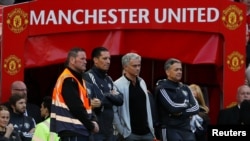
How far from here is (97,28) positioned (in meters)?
19.3

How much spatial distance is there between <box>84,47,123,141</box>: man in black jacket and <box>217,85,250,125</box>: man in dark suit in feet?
7.19

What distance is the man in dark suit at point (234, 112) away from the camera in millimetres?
18422

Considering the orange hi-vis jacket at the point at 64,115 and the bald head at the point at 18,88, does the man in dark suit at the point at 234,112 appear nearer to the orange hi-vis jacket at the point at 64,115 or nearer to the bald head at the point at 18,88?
the bald head at the point at 18,88

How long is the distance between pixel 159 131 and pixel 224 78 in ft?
5.30

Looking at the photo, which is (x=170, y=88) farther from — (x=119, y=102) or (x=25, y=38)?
(x=25, y=38)

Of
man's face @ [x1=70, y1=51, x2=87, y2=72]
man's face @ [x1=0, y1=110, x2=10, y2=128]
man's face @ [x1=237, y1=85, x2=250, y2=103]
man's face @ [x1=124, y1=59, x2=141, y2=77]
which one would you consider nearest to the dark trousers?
man's face @ [x1=124, y1=59, x2=141, y2=77]

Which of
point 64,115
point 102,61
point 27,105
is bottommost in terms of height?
point 27,105

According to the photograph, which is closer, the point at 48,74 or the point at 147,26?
the point at 147,26

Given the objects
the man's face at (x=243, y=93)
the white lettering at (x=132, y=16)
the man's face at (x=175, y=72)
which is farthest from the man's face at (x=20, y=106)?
the man's face at (x=243, y=93)

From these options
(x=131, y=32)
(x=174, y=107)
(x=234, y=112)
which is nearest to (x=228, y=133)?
(x=174, y=107)

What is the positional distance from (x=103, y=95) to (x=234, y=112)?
2.53m

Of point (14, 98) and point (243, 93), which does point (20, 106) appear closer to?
point (14, 98)

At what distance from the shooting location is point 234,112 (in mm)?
18453

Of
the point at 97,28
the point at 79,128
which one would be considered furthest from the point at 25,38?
the point at 79,128
